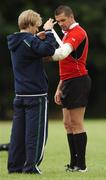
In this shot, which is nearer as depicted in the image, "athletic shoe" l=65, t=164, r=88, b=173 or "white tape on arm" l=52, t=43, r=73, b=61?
"white tape on arm" l=52, t=43, r=73, b=61

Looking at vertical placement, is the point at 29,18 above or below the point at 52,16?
below

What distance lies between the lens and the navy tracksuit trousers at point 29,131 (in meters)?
9.68

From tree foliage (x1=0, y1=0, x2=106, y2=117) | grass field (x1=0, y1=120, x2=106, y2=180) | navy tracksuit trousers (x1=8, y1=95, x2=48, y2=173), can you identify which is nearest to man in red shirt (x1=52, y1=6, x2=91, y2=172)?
grass field (x1=0, y1=120, x2=106, y2=180)

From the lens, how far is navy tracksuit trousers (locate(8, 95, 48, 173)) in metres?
9.68

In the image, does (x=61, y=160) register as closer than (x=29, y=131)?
No

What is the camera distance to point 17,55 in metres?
9.80

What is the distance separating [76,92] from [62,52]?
639 millimetres

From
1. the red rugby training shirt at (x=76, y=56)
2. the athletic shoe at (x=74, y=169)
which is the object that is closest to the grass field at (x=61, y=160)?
the athletic shoe at (x=74, y=169)

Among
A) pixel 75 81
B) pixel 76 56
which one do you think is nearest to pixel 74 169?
pixel 75 81

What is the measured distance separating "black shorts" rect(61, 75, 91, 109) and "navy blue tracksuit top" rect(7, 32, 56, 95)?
52 cm

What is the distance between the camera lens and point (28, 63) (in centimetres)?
977

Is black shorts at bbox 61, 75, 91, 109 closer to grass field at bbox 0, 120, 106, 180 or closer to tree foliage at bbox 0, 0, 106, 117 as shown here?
grass field at bbox 0, 120, 106, 180

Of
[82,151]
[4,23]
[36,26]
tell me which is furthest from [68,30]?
[4,23]

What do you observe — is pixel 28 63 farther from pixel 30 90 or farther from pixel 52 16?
pixel 52 16
